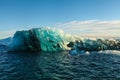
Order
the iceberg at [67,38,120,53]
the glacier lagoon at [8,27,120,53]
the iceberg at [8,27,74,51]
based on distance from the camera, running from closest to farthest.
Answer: the iceberg at [8,27,74,51] → the glacier lagoon at [8,27,120,53] → the iceberg at [67,38,120,53]

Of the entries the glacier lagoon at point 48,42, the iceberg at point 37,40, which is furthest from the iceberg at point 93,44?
the iceberg at point 37,40

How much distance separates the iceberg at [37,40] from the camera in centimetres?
5678

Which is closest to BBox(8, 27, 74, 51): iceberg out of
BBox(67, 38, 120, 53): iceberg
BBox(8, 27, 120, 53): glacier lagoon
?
BBox(8, 27, 120, 53): glacier lagoon

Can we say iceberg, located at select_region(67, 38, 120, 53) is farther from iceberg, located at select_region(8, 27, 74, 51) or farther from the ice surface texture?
iceberg, located at select_region(8, 27, 74, 51)

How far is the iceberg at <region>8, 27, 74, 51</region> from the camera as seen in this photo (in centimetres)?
5678

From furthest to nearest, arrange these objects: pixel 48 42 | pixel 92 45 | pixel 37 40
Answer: pixel 92 45 < pixel 48 42 < pixel 37 40

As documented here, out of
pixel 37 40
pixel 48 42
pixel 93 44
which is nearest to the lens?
pixel 37 40

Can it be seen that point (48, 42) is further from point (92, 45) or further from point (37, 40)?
point (92, 45)

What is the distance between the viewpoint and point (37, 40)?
56.4 m

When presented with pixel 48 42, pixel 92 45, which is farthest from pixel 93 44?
pixel 48 42

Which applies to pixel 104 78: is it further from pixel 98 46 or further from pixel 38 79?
pixel 98 46

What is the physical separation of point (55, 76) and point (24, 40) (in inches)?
1328

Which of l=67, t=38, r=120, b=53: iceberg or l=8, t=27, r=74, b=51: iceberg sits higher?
l=8, t=27, r=74, b=51: iceberg

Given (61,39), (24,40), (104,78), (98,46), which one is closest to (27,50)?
(24,40)
